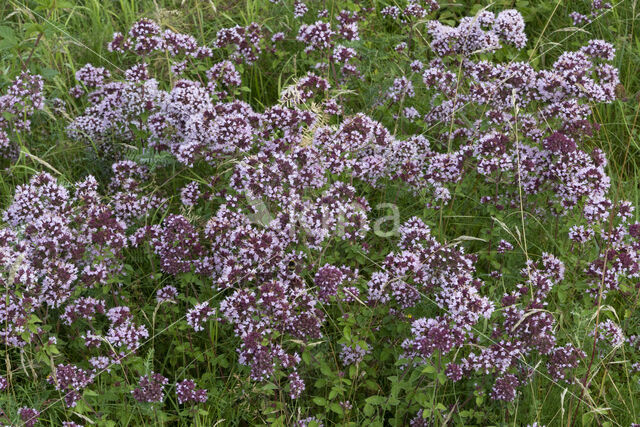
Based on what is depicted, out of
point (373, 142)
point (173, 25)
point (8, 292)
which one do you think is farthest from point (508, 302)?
point (173, 25)

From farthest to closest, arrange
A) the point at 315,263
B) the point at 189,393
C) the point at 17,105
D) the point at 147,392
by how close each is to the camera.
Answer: the point at 17,105 < the point at 315,263 < the point at 189,393 < the point at 147,392

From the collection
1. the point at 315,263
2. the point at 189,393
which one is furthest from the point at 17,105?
the point at 189,393

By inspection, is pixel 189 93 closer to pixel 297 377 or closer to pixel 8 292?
pixel 8 292

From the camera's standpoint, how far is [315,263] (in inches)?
160

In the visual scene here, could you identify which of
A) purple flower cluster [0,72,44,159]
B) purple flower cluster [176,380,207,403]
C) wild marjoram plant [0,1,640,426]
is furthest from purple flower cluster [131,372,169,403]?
purple flower cluster [0,72,44,159]

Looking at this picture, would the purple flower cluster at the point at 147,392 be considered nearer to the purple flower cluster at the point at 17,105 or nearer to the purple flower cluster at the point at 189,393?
A: the purple flower cluster at the point at 189,393

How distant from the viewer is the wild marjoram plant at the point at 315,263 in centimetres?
356

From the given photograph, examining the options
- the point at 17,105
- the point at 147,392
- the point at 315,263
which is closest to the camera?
the point at 147,392

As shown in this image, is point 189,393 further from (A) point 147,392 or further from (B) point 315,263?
(B) point 315,263

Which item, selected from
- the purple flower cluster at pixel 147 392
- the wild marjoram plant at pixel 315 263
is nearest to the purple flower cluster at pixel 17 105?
the wild marjoram plant at pixel 315 263

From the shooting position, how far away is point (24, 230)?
4141mm

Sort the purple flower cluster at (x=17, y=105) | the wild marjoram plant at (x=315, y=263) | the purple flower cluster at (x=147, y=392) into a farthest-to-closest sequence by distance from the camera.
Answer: the purple flower cluster at (x=17, y=105) < the wild marjoram plant at (x=315, y=263) < the purple flower cluster at (x=147, y=392)

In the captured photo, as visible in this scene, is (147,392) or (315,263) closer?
(147,392)

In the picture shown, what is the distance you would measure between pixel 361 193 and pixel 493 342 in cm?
187
